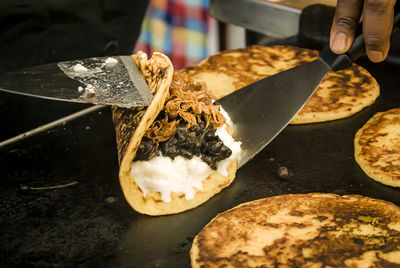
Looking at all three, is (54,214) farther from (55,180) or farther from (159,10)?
(159,10)

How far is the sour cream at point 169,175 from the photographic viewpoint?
179 centimetres

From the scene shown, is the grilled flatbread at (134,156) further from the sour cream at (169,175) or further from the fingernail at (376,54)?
the fingernail at (376,54)

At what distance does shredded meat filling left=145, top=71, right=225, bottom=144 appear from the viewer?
5.93 ft

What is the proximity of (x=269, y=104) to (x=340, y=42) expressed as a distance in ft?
1.31

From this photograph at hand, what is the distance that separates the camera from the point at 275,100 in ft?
6.78

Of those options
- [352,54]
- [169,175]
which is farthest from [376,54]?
[169,175]

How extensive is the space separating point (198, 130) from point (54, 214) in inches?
25.0

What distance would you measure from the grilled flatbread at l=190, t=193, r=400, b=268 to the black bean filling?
0.24 m

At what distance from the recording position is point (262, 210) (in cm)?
169

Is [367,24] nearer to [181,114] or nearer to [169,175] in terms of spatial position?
[181,114]

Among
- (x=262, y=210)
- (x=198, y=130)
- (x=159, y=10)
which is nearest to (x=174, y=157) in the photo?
(x=198, y=130)

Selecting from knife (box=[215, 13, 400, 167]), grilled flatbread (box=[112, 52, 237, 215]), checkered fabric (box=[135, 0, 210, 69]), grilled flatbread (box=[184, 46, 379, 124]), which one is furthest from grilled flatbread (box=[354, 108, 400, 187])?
checkered fabric (box=[135, 0, 210, 69])

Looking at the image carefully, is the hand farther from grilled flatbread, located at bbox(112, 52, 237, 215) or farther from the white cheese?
the white cheese

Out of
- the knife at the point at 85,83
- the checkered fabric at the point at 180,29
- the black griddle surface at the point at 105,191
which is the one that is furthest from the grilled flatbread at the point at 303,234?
the checkered fabric at the point at 180,29
